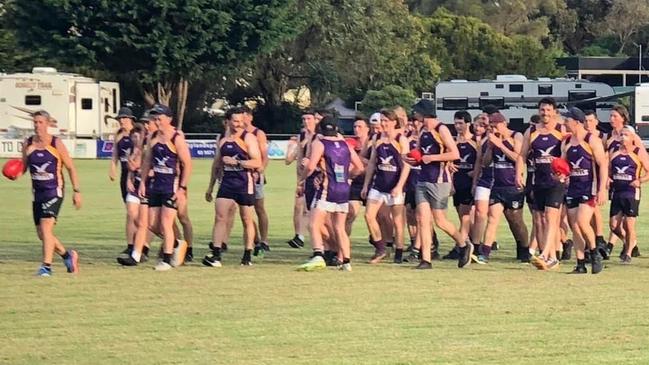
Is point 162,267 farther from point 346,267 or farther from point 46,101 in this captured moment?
point 46,101

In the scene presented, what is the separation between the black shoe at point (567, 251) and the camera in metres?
17.5

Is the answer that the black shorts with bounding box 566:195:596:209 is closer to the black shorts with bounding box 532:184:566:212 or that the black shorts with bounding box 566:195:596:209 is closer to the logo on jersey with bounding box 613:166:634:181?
the black shorts with bounding box 532:184:566:212

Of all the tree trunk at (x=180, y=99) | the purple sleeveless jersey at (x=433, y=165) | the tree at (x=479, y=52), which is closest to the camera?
the purple sleeveless jersey at (x=433, y=165)

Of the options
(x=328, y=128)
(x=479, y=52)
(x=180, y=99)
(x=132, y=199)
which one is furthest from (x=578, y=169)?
(x=479, y=52)

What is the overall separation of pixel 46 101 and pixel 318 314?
40.5 metres

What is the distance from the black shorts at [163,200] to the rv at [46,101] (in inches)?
1397

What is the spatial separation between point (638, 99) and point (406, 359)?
4226cm

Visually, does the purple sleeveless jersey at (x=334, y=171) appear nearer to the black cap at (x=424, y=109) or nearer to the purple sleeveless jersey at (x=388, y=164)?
the purple sleeveless jersey at (x=388, y=164)

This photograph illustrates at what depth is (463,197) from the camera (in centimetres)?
1748

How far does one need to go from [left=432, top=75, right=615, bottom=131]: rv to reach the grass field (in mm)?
35356

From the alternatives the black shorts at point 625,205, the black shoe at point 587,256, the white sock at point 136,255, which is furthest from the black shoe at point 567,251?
the white sock at point 136,255

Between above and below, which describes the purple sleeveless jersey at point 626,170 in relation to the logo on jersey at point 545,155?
below

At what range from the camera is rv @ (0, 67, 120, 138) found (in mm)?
→ 50594

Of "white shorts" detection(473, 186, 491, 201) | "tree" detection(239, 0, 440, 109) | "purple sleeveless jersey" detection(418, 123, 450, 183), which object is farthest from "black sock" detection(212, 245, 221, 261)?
"tree" detection(239, 0, 440, 109)
